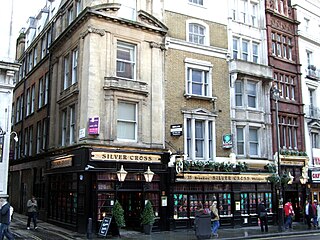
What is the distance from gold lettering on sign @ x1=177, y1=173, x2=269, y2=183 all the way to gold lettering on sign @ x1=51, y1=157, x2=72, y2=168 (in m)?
6.31

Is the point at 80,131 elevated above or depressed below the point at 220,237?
above

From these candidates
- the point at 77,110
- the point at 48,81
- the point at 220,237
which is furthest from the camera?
the point at 48,81

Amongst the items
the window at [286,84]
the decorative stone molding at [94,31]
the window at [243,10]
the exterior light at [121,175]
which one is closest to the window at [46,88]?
the decorative stone molding at [94,31]

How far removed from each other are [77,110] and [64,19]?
328 inches

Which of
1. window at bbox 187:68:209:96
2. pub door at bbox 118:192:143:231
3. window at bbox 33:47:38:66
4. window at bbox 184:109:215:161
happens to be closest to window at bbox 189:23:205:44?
window at bbox 187:68:209:96

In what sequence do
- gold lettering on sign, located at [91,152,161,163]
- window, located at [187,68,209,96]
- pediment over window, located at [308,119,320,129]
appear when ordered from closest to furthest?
gold lettering on sign, located at [91,152,161,163], window, located at [187,68,209,96], pediment over window, located at [308,119,320,129]

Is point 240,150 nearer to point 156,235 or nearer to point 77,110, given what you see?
point 156,235

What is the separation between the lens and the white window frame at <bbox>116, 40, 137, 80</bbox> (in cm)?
2277

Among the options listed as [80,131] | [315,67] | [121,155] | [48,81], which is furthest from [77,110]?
[315,67]

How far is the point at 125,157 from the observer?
21.1 metres

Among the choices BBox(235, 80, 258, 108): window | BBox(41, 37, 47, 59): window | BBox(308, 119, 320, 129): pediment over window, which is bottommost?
BBox(308, 119, 320, 129): pediment over window

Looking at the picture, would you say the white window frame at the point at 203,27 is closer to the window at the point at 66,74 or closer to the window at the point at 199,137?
the window at the point at 199,137

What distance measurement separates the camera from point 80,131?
21.3 meters

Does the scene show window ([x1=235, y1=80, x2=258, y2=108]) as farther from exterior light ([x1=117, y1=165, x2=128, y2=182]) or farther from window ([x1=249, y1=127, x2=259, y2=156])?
A: exterior light ([x1=117, y1=165, x2=128, y2=182])
